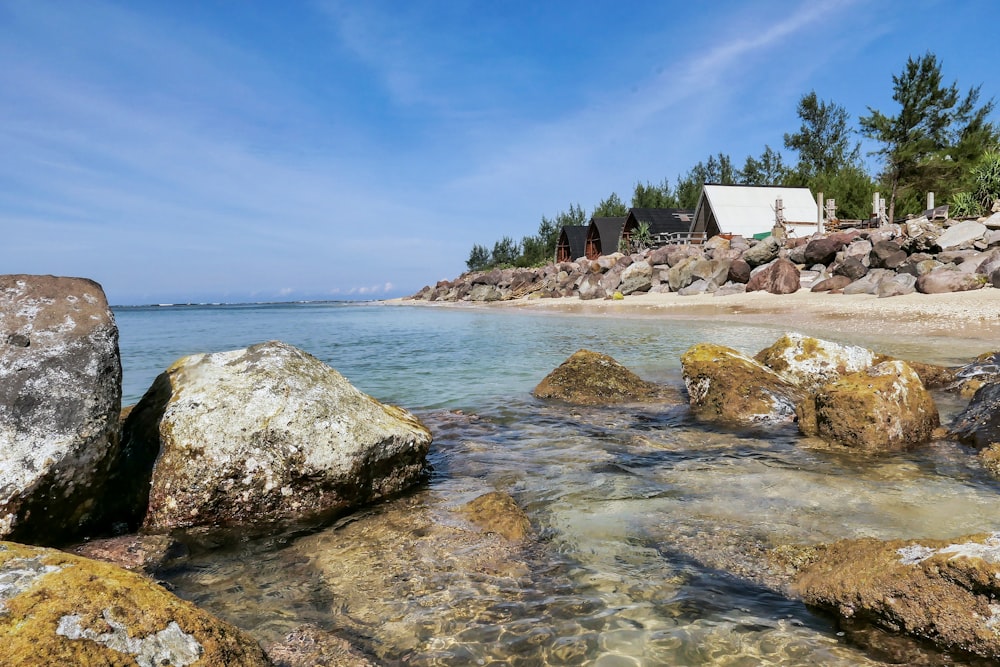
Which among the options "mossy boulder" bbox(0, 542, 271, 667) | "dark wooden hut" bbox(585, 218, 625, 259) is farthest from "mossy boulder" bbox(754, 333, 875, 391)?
"dark wooden hut" bbox(585, 218, 625, 259)

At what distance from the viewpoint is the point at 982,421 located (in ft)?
17.1

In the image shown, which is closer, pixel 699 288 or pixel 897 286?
pixel 897 286

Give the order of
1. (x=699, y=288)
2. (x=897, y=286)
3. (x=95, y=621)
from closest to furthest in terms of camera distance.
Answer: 1. (x=95, y=621)
2. (x=897, y=286)
3. (x=699, y=288)

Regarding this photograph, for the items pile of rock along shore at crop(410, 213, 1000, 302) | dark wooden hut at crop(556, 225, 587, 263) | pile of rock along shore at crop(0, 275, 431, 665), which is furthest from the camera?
dark wooden hut at crop(556, 225, 587, 263)

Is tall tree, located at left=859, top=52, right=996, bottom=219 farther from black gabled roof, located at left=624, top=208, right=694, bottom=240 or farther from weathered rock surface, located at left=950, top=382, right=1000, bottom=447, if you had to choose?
weathered rock surface, located at left=950, top=382, right=1000, bottom=447

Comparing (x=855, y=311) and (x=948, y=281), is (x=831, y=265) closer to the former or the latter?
(x=948, y=281)

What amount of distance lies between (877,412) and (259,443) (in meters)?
5.25

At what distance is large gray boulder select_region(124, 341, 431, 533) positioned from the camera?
382cm

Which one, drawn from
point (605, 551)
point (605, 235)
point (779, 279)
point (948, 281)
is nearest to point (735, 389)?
point (605, 551)

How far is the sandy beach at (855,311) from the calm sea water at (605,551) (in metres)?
9.50

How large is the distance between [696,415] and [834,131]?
68.4 metres

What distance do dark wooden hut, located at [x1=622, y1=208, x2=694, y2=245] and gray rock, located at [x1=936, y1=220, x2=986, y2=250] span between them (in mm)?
27406

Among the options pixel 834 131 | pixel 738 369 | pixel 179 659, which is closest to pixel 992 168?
pixel 738 369

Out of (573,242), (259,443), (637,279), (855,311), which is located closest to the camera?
(259,443)
